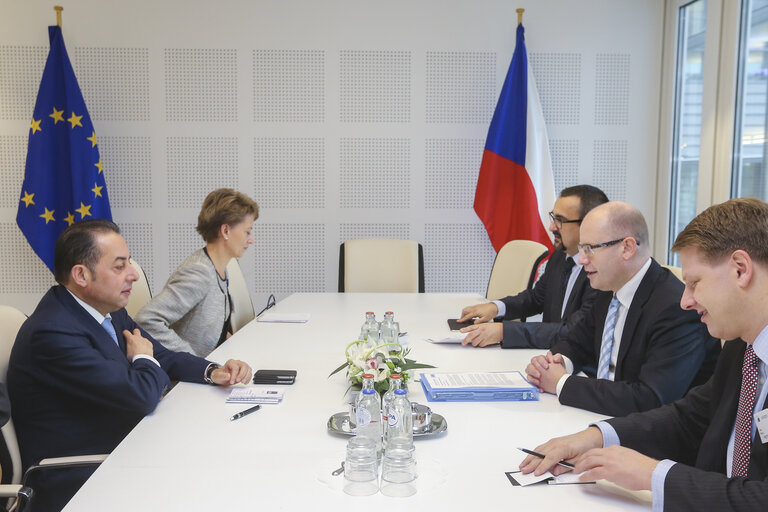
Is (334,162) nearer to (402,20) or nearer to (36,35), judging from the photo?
(402,20)

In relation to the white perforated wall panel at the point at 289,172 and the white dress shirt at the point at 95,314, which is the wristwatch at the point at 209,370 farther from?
the white perforated wall panel at the point at 289,172

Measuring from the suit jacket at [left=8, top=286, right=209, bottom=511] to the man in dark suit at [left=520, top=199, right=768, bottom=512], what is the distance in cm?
117

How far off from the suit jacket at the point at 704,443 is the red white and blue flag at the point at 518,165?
3.51 metres

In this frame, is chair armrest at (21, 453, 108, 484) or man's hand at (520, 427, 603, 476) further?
chair armrest at (21, 453, 108, 484)

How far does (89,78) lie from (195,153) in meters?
1.00

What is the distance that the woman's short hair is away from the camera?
124 inches

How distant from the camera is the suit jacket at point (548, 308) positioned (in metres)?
2.68

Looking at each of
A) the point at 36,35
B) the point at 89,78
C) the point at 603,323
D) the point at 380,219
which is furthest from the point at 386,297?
the point at 36,35

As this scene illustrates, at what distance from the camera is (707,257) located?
135 centimetres

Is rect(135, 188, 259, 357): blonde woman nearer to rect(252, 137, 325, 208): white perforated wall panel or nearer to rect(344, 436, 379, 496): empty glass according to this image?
rect(344, 436, 379, 496): empty glass

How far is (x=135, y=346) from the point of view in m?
2.13

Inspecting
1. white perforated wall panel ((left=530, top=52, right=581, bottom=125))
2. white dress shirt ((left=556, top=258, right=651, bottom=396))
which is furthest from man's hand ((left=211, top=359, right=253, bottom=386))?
white perforated wall panel ((left=530, top=52, right=581, bottom=125))

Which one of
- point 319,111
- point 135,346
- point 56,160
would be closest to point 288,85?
point 319,111

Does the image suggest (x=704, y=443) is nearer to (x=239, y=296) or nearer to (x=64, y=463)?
(x=64, y=463)
